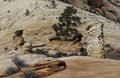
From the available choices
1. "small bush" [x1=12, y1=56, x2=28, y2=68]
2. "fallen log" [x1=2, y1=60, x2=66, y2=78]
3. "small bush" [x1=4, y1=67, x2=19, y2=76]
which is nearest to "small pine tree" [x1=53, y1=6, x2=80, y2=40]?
"small bush" [x1=12, y1=56, x2=28, y2=68]

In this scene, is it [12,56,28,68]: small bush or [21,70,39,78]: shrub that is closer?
[21,70,39,78]: shrub

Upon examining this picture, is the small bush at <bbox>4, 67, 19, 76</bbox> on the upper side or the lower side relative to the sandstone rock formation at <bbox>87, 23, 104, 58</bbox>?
lower

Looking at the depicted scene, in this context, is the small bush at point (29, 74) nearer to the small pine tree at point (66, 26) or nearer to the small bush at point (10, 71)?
the small bush at point (10, 71)

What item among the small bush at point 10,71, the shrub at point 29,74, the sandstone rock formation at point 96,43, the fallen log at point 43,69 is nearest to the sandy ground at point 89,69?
the fallen log at point 43,69

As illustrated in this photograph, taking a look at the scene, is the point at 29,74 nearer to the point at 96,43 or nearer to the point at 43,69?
the point at 43,69

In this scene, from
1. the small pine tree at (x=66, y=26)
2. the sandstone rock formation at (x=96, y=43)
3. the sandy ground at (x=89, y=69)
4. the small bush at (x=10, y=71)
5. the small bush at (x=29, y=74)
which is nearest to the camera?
the small bush at (x=29, y=74)

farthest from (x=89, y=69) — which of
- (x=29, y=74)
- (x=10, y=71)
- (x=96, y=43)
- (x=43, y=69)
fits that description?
(x=96, y=43)

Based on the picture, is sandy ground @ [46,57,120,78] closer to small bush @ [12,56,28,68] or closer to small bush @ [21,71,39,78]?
small bush @ [21,71,39,78]

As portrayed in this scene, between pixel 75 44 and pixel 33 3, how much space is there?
18.8 metres

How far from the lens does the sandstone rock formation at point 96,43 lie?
23344mm

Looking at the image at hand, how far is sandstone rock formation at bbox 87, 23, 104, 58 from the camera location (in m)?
23.3

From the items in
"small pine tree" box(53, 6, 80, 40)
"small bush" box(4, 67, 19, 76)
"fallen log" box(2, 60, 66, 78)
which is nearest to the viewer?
"fallen log" box(2, 60, 66, 78)

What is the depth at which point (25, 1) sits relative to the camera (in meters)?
54.4

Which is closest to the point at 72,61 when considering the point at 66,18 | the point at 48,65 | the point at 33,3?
the point at 48,65
